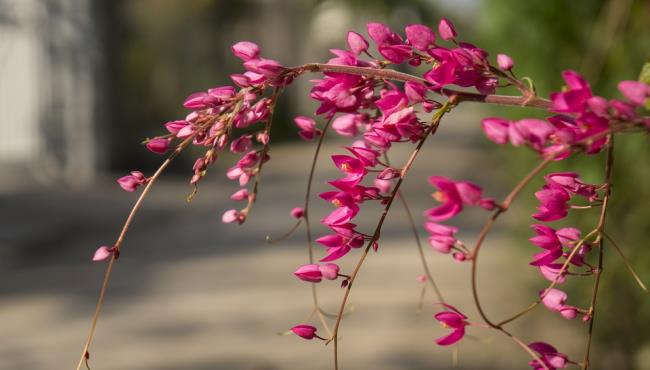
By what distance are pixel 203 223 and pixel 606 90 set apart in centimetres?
431

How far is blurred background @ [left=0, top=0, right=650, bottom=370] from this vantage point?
2.57m

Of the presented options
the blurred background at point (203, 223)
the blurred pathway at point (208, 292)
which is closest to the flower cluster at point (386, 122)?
the blurred background at point (203, 223)

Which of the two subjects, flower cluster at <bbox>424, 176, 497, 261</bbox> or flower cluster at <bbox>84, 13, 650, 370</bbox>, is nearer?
flower cluster at <bbox>424, 176, 497, 261</bbox>

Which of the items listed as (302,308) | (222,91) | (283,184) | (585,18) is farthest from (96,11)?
(222,91)

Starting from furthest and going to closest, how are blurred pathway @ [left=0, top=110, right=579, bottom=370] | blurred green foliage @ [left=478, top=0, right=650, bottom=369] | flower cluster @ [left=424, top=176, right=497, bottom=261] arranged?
blurred pathway @ [left=0, top=110, right=579, bottom=370]
blurred green foliage @ [left=478, top=0, right=650, bottom=369]
flower cluster @ [left=424, top=176, right=497, bottom=261]

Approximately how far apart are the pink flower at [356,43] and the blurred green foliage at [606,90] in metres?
1.55

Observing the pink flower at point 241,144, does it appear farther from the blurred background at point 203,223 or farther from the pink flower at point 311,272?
the blurred background at point 203,223

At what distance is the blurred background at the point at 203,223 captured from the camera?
257 centimetres

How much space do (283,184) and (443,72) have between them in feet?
24.9

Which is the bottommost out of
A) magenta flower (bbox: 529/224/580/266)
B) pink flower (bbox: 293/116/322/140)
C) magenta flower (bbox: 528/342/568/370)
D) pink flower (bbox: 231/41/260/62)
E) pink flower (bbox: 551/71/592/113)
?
magenta flower (bbox: 528/342/568/370)

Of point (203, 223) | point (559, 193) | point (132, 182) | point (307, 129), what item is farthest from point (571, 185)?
point (203, 223)

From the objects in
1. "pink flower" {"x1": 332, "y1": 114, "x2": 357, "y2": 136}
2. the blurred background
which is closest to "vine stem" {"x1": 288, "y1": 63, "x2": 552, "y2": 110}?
"pink flower" {"x1": 332, "y1": 114, "x2": 357, "y2": 136}

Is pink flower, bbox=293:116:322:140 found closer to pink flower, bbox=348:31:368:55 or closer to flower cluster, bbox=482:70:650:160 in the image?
pink flower, bbox=348:31:368:55

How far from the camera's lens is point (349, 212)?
2.14 feet
